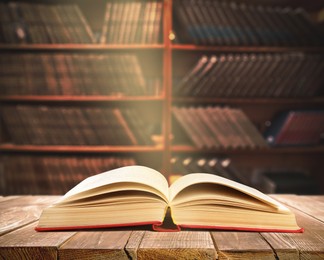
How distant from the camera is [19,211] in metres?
0.71

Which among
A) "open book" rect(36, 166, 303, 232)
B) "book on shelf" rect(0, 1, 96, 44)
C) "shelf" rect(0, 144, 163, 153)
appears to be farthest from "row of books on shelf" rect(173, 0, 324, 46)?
"open book" rect(36, 166, 303, 232)

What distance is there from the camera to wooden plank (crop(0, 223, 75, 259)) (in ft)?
1.51

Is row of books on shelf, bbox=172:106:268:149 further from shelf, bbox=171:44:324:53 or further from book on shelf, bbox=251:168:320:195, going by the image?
shelf, bbox=171:44:324:53

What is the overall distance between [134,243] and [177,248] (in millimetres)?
73

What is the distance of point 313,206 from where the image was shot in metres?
0.78

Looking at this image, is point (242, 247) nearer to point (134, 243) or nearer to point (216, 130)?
point (134, 243)

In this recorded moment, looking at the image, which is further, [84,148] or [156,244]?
[84,148]

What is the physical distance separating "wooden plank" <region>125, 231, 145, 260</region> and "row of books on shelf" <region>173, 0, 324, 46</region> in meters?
1.91

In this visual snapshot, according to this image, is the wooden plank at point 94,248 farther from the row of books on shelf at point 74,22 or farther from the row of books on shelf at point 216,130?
the row of books on shelf at point 74,22

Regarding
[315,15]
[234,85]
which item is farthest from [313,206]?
[315,15]

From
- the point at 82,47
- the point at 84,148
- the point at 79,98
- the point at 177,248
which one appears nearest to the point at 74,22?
the point at 82,47

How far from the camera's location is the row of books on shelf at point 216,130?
86.5 inches

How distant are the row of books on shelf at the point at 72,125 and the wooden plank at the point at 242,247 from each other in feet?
5.69

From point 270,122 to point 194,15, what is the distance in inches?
44.1
